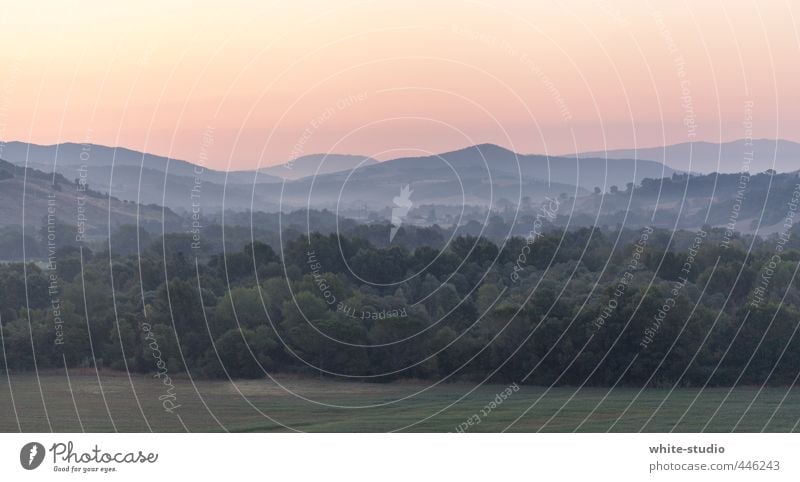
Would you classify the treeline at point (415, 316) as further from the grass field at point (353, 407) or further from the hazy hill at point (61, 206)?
the hazy hill at point (61, 206)

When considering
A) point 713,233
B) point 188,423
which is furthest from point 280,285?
point 713,233

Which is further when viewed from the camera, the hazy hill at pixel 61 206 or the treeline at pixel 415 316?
the hazy hill at pixel 61 206

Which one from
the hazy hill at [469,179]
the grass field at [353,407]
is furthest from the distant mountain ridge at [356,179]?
the grass field at [353,407]

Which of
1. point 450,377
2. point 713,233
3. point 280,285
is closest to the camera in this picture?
point 450,377

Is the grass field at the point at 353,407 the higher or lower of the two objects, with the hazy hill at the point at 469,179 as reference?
lower

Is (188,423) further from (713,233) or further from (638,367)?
(713,233)
